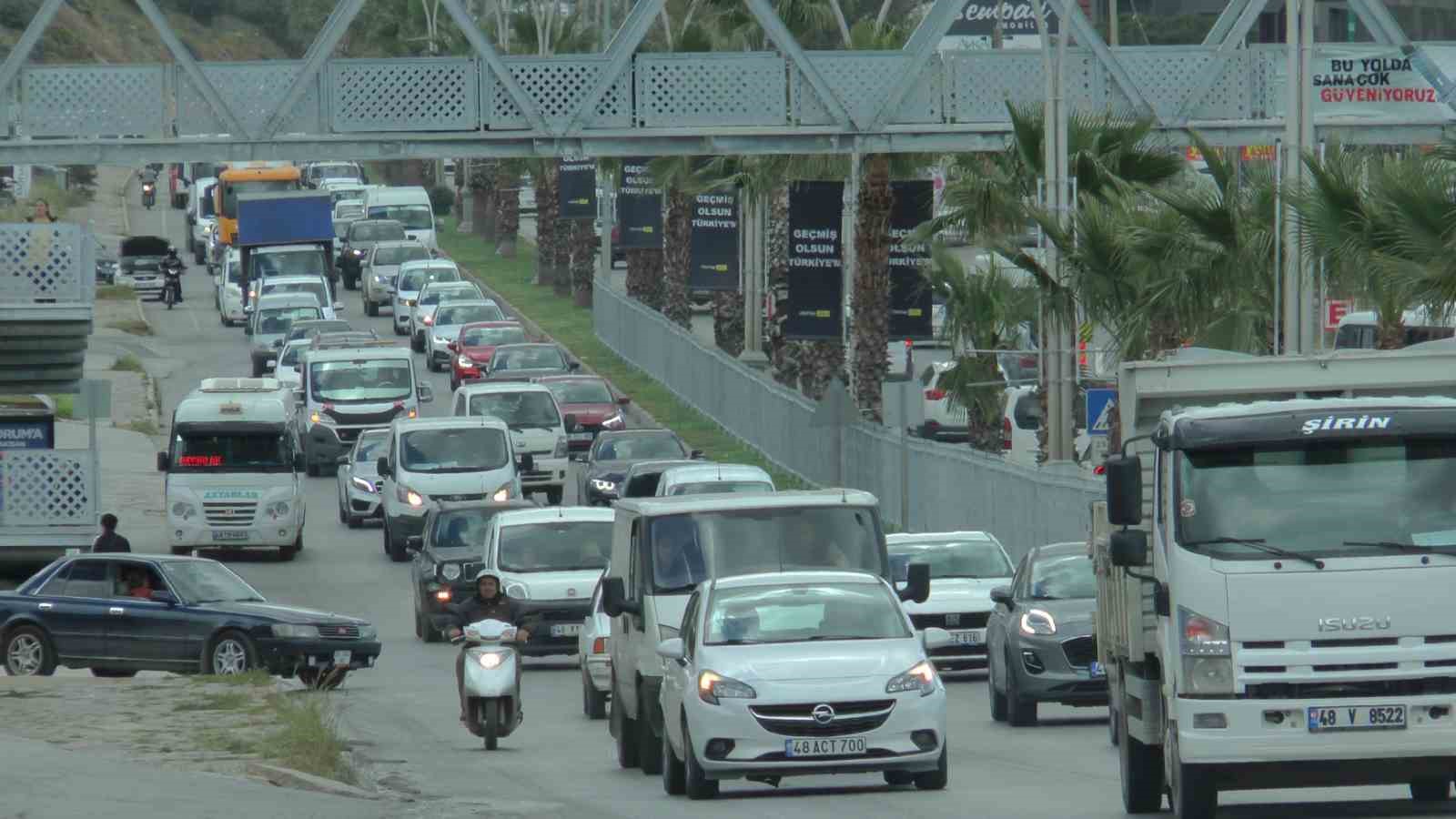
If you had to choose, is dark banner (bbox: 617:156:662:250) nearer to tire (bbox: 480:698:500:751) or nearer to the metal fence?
the metal fence

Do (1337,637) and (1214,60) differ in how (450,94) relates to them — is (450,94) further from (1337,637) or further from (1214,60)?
(1337,637)

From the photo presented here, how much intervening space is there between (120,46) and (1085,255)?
116220 millimetres

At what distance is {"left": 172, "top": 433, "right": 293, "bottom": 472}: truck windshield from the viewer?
39.3m

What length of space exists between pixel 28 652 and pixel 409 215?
61.4m

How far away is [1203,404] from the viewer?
15.2 metres

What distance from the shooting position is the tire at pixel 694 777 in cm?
1650

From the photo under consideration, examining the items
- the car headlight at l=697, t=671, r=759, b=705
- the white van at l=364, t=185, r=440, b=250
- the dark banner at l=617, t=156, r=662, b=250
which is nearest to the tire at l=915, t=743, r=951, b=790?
the car headlight at l=697, t=671, r=759, b=705

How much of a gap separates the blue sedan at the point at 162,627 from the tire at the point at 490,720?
5732 millimetres

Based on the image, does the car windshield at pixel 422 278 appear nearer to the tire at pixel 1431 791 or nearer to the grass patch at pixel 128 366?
the grass patch at pixel 128 366

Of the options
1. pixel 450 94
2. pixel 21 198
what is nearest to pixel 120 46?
pixel 21 198

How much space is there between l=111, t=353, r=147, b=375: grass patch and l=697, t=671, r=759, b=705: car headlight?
2027 inches

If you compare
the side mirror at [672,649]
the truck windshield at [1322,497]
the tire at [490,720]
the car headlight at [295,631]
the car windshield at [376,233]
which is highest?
the car windshield at [376,233]

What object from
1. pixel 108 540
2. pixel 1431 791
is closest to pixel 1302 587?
pixel 1431 791

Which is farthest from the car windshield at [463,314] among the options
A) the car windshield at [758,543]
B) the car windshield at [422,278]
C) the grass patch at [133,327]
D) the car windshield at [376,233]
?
the car windshield at [758,543]
